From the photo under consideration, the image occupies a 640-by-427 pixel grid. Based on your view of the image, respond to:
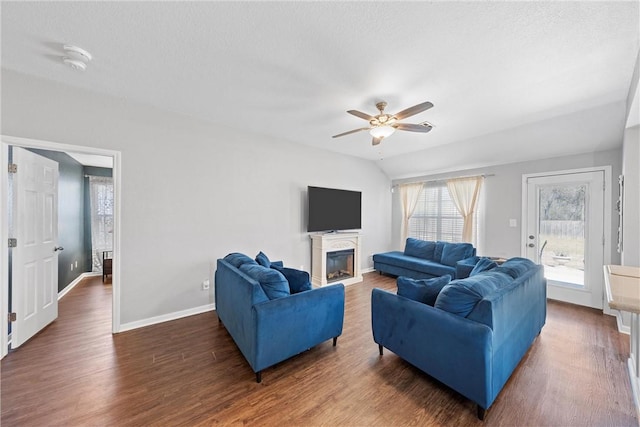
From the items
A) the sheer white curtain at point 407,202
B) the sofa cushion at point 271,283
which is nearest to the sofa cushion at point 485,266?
the sofa cushion at point 271,283

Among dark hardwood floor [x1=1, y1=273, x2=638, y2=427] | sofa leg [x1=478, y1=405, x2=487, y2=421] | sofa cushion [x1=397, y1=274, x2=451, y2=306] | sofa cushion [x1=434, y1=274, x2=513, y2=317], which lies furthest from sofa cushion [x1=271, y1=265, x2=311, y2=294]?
sofa leg [x1=478, y1=405, x2=487, y2=421]

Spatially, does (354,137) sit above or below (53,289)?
above

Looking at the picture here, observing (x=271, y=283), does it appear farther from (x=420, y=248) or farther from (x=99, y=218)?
(x=99, y=218)

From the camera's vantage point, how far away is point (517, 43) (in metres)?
1.85

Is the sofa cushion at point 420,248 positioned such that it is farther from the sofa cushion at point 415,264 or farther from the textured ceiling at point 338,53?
the textured ceiling at point 338,53

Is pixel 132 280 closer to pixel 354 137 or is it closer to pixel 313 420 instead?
pixel 313 420

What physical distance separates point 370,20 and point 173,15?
1340mm

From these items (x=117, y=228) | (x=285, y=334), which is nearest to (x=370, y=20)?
(x=285, y=334)

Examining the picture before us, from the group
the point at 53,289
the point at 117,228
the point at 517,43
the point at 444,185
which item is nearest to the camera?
the point at 517,43

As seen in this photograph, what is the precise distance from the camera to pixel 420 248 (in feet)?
17.5

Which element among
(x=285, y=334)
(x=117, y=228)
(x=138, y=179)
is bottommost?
(x=285, y=334)

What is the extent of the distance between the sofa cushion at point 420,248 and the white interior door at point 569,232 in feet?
5.03

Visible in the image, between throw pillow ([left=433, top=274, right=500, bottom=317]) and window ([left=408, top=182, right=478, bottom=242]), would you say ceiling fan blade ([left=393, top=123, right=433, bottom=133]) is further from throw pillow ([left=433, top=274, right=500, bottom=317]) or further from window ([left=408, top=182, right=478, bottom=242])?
window ([left=408, top=182, right=478, bottom=242])

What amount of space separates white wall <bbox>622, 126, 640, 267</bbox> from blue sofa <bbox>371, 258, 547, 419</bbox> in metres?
1.40
